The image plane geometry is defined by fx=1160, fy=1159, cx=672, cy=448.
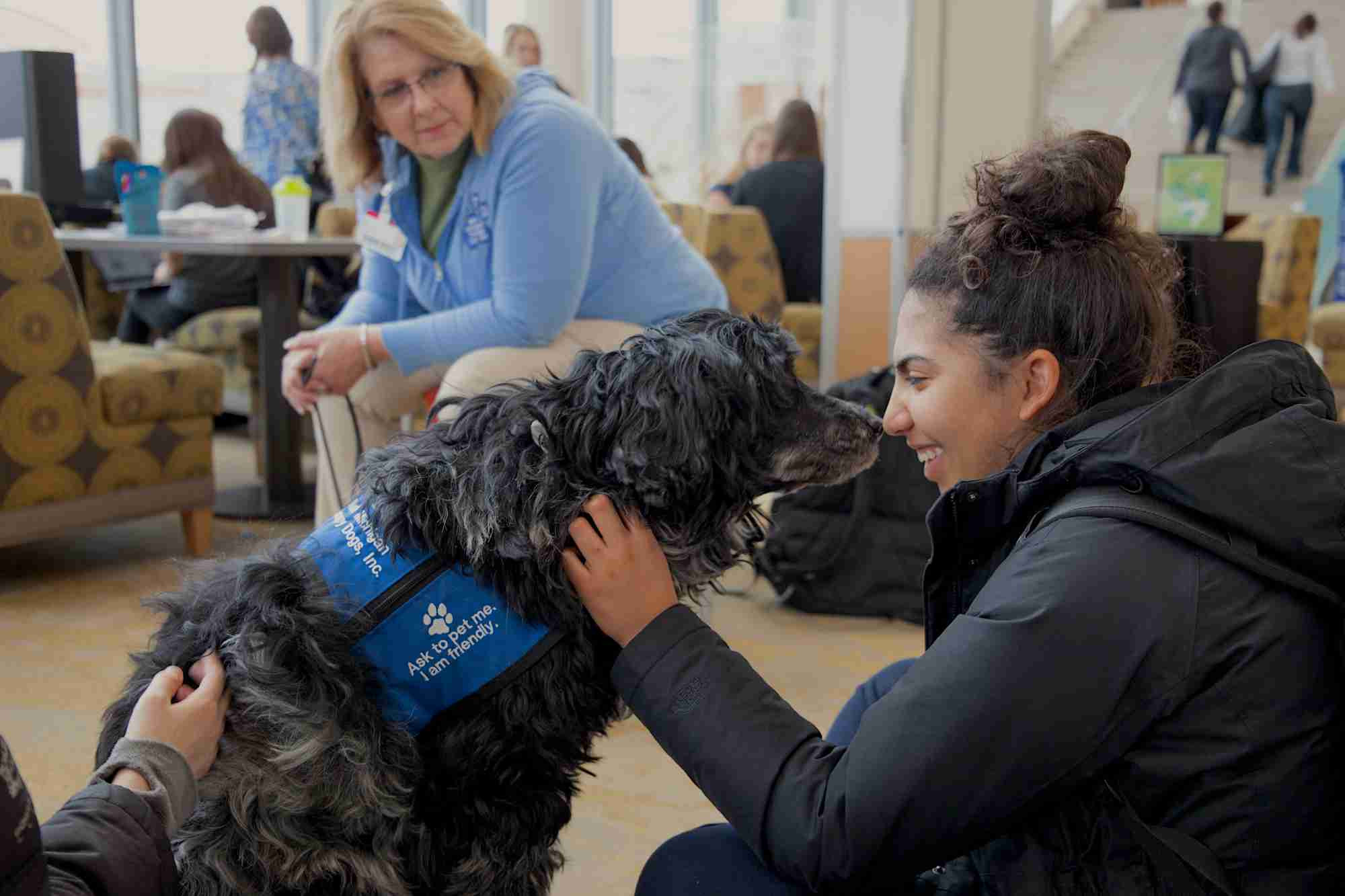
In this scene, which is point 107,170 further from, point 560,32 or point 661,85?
point 661,85

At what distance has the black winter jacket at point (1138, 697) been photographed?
3.06 ft

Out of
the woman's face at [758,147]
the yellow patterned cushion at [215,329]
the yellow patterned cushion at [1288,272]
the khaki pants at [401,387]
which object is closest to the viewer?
the khaki pants at [401,387]

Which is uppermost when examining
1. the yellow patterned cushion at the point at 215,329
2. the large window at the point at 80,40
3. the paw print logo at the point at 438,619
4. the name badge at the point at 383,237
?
the large window at the point at 80,40

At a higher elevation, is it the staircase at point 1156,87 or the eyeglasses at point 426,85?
the staircase at point 1156,87

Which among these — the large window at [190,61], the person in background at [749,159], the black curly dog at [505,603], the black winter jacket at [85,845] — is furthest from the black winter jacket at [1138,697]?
A: the person in background at [749,159]

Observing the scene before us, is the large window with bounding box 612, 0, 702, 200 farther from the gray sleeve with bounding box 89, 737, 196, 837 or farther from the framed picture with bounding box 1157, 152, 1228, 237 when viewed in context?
the gray sleeve with bounding box 89, 737, 196, 837

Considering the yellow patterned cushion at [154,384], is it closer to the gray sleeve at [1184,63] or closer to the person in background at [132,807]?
the person in background at [132,807]

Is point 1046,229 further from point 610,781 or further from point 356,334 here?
point 356,334

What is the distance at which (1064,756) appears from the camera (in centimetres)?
94

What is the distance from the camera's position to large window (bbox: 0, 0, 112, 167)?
4.11m

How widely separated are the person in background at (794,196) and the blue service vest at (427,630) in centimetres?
570

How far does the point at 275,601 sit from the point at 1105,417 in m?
0.88

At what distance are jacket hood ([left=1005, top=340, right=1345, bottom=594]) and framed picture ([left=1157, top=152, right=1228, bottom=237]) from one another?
5022 mm

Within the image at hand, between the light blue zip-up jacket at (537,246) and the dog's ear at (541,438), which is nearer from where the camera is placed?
the dog's ear at (541,438)
